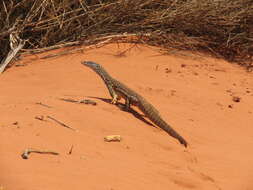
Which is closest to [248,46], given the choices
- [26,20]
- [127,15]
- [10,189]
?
[127,15]

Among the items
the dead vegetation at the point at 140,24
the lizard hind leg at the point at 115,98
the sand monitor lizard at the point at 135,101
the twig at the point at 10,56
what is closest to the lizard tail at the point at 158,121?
the sand monitor lizard at the point at 135,101

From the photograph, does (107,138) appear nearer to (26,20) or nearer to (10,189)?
(10,189)

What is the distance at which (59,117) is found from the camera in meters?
5.07

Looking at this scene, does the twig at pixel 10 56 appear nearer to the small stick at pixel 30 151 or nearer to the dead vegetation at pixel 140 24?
the dead vegetation at pixel 140 24

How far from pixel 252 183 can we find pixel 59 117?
73.9 inches

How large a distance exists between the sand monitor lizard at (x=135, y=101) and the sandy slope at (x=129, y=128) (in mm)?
101

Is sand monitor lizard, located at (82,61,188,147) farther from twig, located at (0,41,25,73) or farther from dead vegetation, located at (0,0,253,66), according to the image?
dead vegetation, located at (0,0,253,66)

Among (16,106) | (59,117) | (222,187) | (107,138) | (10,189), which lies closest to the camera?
(10,189)

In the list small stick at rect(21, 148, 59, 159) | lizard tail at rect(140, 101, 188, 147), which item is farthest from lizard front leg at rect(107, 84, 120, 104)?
small stick at rect(21, 148, 59, 159)

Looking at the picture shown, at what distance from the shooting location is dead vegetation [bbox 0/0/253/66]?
9.31 m

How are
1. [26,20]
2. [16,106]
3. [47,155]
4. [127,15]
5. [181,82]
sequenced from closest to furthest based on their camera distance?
[47,155] < [16,106] < [181,82] < [26,20] < [127,15]

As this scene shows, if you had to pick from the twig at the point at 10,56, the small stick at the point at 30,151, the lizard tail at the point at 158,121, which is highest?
the small stick at the point at 30,151

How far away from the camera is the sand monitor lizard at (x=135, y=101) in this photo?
5.44m

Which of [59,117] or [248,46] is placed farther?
[248,46]
